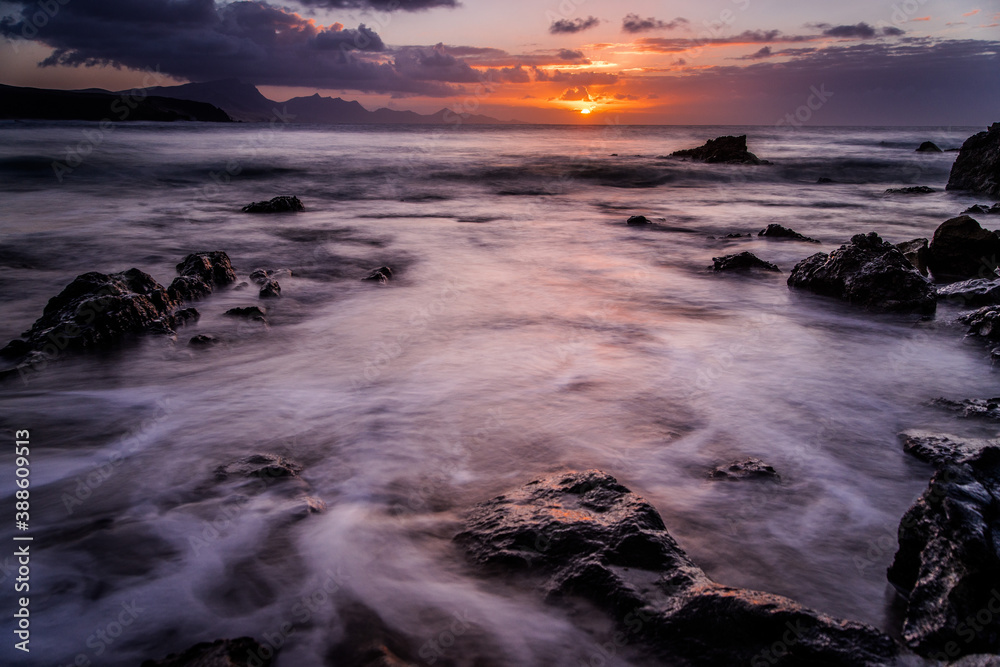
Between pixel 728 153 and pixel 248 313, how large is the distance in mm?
34144

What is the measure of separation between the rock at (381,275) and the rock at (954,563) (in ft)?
22.5

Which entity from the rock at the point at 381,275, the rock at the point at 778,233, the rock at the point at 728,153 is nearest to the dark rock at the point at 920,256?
the rock at the point at 778,233

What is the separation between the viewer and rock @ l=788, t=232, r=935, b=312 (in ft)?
21.1

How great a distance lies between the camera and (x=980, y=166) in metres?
18.3

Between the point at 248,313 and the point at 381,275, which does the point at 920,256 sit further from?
the point at 248,313

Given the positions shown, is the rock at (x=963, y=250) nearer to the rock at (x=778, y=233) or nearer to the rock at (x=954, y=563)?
the rock at (x=778, y=233)

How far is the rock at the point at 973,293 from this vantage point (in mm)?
6355

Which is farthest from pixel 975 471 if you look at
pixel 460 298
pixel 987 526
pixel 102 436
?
pixel 460 298

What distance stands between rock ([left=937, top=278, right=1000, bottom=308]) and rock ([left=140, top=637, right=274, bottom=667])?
7689 millimetres

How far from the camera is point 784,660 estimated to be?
194cm

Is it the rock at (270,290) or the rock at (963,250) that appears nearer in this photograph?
the rock at (270,290)

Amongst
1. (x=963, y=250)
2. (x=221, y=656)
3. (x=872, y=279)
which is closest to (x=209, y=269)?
(x=221, y=656)

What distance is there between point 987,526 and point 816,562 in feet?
2.45

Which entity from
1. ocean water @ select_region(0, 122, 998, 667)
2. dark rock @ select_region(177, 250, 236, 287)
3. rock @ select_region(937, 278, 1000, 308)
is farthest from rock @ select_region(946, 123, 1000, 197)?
dark rock @ select_region(177, 250, 236, 287)
